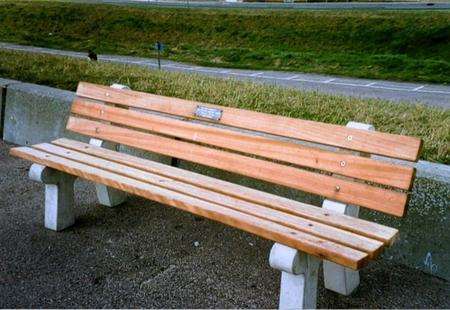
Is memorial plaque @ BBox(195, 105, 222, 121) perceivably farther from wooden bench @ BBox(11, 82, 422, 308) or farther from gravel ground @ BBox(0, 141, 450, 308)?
gravel ground @ BBox(0, 141, 450, 308)

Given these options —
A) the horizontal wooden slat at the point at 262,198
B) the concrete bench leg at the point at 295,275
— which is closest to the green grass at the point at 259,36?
the horizontal wooden slat at the point at 262,198

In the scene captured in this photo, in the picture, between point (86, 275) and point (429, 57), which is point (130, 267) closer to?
point (86, 275)

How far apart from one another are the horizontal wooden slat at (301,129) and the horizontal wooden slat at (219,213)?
59cm

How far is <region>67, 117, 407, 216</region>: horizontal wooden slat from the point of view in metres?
2.85

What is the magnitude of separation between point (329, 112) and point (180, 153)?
1.77 meters

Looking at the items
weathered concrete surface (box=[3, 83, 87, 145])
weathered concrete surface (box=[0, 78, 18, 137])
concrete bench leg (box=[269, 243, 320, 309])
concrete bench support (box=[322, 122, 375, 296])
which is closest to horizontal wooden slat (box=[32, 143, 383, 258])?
concrete bench leg (box=[269, 243, 320, 309])

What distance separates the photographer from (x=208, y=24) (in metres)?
30.4

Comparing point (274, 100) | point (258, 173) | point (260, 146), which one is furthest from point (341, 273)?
point (274, 100)

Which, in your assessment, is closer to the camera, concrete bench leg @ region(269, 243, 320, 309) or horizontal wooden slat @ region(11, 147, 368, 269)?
horizontal wooden slat @ region(11, 147, 368, 269)

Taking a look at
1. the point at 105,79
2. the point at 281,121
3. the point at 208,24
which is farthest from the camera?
the point at 208,24

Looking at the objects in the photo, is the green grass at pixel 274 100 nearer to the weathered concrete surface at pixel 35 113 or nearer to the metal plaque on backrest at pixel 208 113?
the weathered concrete surface at pixel 35 113

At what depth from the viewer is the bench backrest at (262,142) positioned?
112 inches

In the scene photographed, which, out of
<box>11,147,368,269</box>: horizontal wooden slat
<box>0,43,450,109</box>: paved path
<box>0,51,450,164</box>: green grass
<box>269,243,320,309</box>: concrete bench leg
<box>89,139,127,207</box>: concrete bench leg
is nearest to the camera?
<box>11,147,368,269</box>: horizontal wooden slat

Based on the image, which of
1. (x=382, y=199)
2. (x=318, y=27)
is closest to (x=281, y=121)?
(x=382, y=199)
